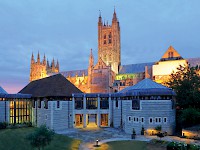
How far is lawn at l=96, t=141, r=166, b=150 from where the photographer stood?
31712 millimetres

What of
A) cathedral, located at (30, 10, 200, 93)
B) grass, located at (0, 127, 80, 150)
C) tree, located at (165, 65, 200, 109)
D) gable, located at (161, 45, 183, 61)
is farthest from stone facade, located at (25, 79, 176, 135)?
gable, located at (161, 45, 183, 61)

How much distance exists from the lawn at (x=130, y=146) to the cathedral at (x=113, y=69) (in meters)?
46.6

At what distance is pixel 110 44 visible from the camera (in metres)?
113

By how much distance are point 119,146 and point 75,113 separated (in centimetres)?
1994

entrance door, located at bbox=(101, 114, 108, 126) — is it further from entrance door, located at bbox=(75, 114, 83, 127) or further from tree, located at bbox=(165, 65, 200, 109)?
tree, located at bbox=(165, 65, 200, 109)

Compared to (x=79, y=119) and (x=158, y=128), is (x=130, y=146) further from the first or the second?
(x=79, y=119)

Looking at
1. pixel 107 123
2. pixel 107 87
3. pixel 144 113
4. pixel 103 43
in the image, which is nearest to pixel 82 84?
pixel 107 87

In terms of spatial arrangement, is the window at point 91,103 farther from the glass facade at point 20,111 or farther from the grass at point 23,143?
the grass at point 23,143

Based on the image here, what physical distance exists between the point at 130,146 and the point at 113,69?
7630 cm

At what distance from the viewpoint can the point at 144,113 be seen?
41.4m

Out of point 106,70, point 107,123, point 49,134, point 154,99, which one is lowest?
point 107,123

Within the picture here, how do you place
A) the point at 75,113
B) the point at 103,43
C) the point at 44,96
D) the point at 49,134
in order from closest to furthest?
the point at 49,134 → the point at 44,96 → the point at 75,113 → the point at 103,43

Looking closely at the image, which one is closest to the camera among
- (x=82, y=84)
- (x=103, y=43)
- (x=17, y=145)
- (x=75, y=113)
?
(x=17, y=145)

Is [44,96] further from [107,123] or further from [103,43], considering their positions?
[103,43]
